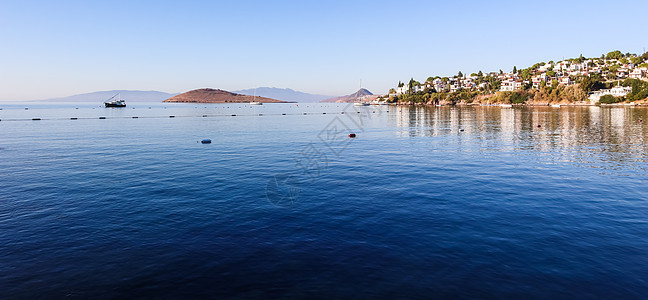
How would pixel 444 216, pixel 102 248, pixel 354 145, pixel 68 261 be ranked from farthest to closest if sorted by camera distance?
pixel 354 145, pixel 444 216, pixel 102 248, pixel 68 261

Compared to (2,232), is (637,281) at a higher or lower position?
lower

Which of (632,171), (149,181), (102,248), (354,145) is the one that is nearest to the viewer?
(102,248)

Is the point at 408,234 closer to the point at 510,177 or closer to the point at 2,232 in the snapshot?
the point at 510,177

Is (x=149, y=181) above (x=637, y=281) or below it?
above

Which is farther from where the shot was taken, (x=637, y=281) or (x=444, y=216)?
(x=444, y=216)

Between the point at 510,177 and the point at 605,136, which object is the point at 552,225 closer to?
the point at 510,177

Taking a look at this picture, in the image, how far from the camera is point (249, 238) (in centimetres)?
2014

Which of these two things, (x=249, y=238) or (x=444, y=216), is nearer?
(x=249, y=238)

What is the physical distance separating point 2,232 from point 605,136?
296ft

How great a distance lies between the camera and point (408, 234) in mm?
20734

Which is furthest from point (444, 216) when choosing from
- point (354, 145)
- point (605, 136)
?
point (605, 136)

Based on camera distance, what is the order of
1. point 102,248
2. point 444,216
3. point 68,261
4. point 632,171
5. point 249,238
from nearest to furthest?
point 68,261
point 102,248
point 249,238
point 444,216
point 632,171

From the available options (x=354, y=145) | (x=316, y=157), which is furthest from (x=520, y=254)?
(x=354, y=145)

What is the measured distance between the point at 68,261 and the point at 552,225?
2763 centimetres
